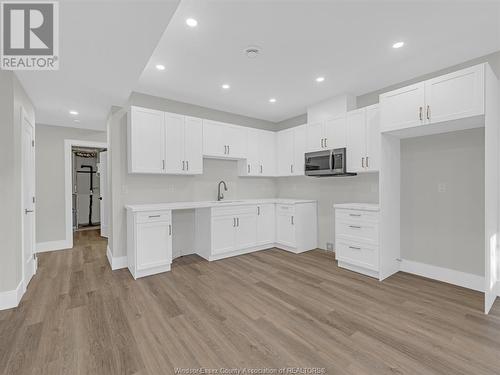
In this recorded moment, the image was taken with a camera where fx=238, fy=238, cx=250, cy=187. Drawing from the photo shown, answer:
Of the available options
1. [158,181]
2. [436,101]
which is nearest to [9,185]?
[158,181]

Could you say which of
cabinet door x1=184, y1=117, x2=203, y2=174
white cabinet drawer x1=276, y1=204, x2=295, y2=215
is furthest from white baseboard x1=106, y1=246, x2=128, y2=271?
white cabinet drawer x1=276, y1=204, x2=295, y2=215

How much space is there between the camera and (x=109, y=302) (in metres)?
2.64

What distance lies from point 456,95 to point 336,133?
168 centimetres

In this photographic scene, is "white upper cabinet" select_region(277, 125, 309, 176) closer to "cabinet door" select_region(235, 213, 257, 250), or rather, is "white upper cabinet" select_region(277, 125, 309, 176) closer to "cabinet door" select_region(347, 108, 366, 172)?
"cabinet door" select_region(347, 108, 366, 172)

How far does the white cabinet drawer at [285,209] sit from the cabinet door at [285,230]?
6 cm

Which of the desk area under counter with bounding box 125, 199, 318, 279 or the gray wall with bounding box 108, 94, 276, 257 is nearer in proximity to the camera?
the desk area under counter with bounding box 125, 199, 318, 279

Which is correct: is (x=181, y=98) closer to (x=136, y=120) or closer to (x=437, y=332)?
(x=136, y=120)

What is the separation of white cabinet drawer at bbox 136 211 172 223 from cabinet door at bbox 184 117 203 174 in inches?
34.7

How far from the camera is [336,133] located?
4.11 m

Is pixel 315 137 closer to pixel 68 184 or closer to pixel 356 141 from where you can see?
pixel 356 141

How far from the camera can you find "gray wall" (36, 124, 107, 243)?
471 centimetres

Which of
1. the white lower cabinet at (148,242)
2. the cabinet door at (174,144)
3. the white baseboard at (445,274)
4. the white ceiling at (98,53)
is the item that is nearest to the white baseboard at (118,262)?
the white lower cabinet at (148,242)

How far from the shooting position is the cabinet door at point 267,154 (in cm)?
510

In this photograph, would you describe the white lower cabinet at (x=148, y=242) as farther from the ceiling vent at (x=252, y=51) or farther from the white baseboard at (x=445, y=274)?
the white baseboard at (x=445, y=274)
